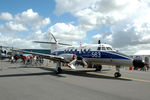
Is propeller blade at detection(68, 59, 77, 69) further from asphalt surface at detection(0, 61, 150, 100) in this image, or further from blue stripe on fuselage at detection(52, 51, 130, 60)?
asphalt surface at detection(0, 61, 150, 100)

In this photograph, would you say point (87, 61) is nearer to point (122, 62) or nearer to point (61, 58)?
point (61, 58)

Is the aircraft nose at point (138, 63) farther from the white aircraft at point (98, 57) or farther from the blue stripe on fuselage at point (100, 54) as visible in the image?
the blue stripe on fuselage at point (100, 54)

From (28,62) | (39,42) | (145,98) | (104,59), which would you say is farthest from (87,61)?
(28,62)

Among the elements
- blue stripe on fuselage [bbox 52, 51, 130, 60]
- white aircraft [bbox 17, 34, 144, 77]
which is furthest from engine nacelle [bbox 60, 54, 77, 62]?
blue stripe on fuselage [bbox 52, 51, 130, 60]

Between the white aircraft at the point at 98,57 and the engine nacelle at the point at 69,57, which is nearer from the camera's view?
the white aircraft at the point at 98,57

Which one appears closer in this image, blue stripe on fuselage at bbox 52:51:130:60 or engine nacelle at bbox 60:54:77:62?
blue stripe on fuselage at bbox 52:51:130:60

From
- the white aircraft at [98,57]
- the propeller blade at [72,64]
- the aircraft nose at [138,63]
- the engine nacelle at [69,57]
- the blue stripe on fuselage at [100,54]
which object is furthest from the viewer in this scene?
the engine nacelle at [69,57]

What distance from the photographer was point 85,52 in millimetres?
16516

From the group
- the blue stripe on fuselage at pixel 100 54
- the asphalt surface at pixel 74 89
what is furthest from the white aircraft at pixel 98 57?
the asphalt surface at pixel 74 89

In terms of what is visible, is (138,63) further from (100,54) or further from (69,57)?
(69,57)

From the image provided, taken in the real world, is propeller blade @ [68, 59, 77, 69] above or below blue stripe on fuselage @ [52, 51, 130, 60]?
below

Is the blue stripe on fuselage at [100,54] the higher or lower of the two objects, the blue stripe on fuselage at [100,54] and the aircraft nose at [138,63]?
the higher

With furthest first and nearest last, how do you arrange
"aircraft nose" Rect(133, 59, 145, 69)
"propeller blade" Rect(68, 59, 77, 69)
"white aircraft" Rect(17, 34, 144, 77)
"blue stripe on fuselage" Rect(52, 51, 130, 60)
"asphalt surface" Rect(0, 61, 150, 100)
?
1. "propeller blade" Rect(68, 59, 77, 69)
2. "blue stripe on fuselage" Rect(52, 51, 130, 60)
3. "white aircraft" Rect(17, 34, 144, 77)
4. "aircraft nose" Rect(133, 59, 145, 69)
5. "asphalt surface" Rect(0, 61, 150, 100)

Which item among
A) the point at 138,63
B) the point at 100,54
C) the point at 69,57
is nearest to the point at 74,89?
the point at 138,63
